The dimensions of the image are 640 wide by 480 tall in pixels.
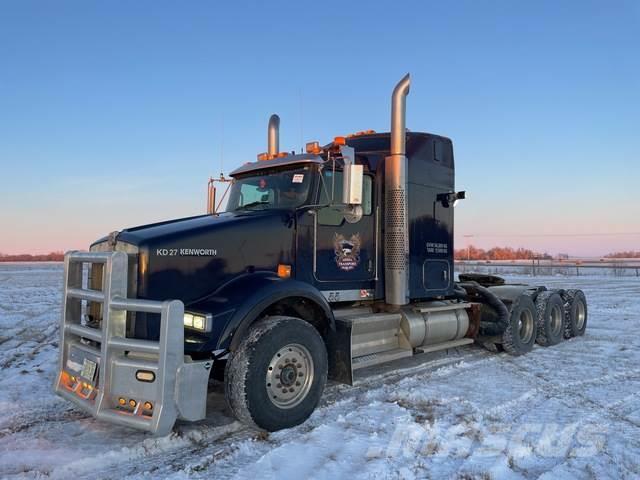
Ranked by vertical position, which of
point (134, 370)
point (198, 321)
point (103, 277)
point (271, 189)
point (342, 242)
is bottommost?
point (134, 370)

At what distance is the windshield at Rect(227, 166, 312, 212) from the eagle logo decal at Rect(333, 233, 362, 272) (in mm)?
746

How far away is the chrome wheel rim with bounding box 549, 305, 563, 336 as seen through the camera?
32.4ft

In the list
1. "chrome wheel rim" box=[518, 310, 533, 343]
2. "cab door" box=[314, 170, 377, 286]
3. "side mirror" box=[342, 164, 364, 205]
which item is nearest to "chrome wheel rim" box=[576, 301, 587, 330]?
"chrome wheel rim" box=[518, 310, 533, 343]

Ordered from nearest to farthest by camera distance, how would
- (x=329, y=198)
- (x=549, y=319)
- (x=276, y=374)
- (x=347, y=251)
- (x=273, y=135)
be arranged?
(x=276, y=374) → (x=329, y=198) → (x=347, y=251) → (x=273, y=135) → (x=549, y=319)

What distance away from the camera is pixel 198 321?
432 centimetres

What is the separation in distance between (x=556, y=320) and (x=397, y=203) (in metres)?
5.77

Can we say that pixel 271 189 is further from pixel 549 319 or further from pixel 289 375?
pixel 549 319

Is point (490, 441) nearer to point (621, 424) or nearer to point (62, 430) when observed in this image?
point (621, 424)

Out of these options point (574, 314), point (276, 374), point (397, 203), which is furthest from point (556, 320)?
point (276, 374)

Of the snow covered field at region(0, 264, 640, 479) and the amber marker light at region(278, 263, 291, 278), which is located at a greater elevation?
the amber marker light at region(278, 263, 291, 278)

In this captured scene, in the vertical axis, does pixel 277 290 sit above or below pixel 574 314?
above

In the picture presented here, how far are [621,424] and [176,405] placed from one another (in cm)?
438

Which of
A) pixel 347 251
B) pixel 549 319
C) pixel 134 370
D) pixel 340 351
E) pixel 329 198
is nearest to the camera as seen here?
pixel 134 370

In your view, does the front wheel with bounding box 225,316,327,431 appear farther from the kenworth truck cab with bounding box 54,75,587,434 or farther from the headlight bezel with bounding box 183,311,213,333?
the headlight bezel with bounding box 183,311,213,333
